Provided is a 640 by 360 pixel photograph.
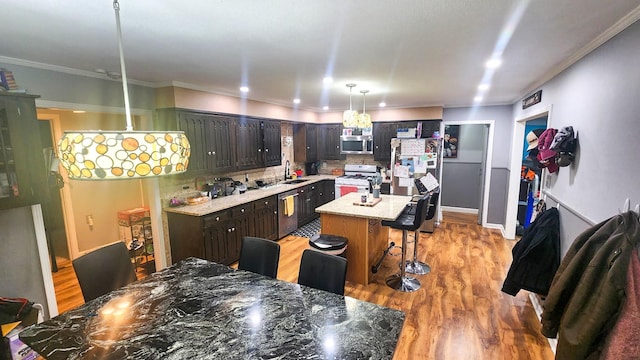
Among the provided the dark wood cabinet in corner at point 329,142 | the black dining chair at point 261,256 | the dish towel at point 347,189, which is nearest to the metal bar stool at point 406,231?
the black dining chair at point 261,256

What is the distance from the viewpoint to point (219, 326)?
1478 millimetres

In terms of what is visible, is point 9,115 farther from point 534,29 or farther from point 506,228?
point 506,228

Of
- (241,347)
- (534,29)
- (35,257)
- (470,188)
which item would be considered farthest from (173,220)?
(470,188)

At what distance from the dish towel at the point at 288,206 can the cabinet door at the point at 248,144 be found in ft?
2.48

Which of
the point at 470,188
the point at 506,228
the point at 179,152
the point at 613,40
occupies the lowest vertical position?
the point at 506,228

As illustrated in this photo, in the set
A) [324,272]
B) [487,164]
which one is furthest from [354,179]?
[324,272]

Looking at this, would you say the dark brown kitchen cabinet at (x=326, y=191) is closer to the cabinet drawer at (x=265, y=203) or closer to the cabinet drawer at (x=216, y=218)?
the cabinet drawer at (x=265, y=203)

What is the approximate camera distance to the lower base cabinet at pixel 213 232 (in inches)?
137

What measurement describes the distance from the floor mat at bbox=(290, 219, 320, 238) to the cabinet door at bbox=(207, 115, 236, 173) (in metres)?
1.81

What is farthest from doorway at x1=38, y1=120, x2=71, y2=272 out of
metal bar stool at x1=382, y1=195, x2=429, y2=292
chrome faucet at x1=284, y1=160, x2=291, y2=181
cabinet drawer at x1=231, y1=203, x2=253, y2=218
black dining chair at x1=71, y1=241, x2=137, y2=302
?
metal bar stool at x1=382, y1=195, x2=429, y2=292

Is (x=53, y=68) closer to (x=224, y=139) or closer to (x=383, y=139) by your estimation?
(x=224, y=139)

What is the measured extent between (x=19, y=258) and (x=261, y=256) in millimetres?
2171

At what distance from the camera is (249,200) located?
4164 mm

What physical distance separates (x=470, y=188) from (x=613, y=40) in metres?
5.17
